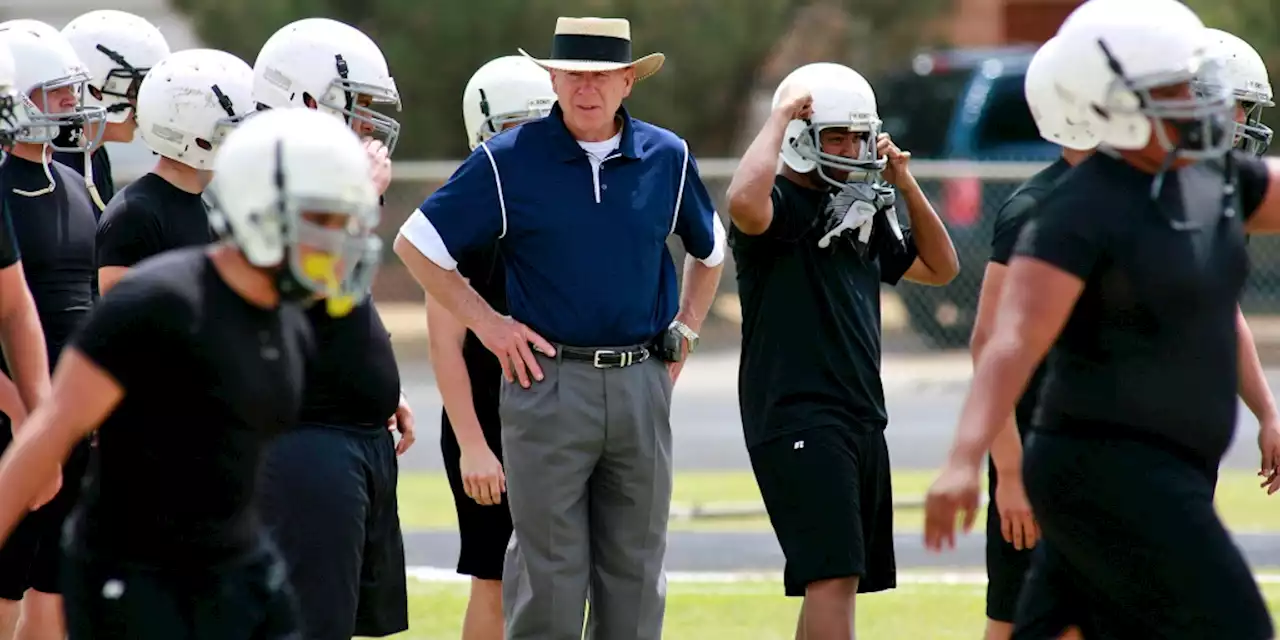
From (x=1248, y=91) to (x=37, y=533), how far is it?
4.17 m

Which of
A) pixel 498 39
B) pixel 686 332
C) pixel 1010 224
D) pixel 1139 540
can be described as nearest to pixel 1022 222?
pixel 1010 224

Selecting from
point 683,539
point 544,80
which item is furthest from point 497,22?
point 544,80

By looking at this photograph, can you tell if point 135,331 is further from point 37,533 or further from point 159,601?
point 37,533

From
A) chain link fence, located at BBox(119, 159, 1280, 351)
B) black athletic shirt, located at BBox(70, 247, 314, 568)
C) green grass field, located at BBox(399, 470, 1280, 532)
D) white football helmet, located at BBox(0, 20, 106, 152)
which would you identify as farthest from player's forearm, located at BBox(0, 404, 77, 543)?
chain link fence, located at BBox(119, 159, 1280, 351)

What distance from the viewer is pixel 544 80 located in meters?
7.80

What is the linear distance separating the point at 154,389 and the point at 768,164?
2.64 m

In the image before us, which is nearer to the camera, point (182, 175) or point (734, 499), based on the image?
point (182, 175)

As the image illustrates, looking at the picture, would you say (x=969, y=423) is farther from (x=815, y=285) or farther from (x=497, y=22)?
(x=497, y=22)

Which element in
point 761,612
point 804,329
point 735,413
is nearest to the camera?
point 804,329

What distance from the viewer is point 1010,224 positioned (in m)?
6.22

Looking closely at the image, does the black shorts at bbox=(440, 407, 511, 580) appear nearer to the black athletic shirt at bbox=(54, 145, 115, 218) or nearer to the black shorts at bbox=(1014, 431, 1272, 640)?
the black athletic shirt at bbox=(54, 145, 115, 218)

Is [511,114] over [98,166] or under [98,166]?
over

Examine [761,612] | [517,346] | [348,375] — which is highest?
[348,375]

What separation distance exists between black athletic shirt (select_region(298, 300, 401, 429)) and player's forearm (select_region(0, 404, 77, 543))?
1.34 metres
